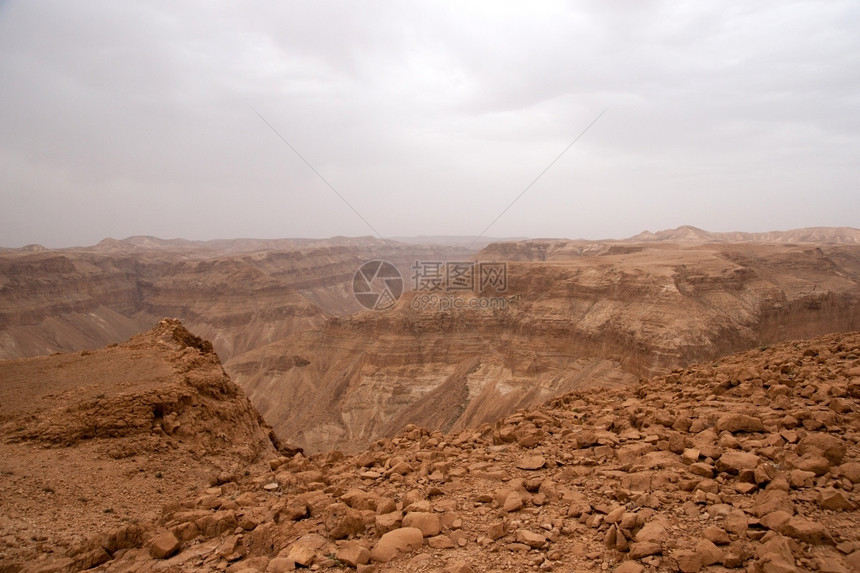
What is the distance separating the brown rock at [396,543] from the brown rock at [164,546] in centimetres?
253

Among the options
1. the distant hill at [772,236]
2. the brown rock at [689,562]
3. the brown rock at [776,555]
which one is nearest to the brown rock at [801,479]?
the brown rock at [776,555]

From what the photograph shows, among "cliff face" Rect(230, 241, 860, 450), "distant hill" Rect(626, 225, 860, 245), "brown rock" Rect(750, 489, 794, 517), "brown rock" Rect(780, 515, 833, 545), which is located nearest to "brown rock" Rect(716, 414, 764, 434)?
"brown rock" Rect(750, 489, 794, 517)

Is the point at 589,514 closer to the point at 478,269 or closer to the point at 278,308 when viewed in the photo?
the point at 478,269

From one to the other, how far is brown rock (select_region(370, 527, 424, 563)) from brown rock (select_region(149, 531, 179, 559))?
2528 millimetres

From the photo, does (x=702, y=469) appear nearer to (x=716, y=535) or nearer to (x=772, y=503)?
(x=772, y=503)

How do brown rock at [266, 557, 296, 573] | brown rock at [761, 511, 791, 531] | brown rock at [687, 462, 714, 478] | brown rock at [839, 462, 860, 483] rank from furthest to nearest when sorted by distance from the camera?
brown rock at [687, 462, 714, 478] → brown rock at [266, 557, 296, 573] → brown rock at [839, 462, 860, 483] → brown rock at [761, 511, 791, 531]

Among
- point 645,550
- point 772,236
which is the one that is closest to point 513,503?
point 645,550

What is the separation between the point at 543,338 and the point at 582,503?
36.6m

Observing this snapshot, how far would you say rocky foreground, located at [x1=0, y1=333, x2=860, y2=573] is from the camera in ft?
13.2

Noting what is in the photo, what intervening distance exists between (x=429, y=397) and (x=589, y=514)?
3631 centimetres

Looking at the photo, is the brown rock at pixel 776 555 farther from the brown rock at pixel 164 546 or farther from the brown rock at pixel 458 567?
the brown rock at pixel 164 546

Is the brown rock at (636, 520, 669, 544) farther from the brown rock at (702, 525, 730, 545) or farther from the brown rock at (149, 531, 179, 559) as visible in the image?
the brown rock at (149, 531, 179, 559)

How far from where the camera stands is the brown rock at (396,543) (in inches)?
177

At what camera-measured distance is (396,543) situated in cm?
462
